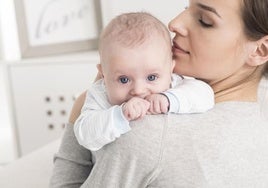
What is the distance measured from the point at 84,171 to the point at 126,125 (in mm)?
315

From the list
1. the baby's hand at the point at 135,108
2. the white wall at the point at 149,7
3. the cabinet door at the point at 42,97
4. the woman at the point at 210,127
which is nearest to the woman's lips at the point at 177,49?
the woman at the point at 210,127

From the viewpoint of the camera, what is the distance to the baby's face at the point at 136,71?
0.97m

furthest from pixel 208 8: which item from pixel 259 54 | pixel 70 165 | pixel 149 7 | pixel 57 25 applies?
pixel 57 25

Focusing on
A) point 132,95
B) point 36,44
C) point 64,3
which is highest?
point 132,95

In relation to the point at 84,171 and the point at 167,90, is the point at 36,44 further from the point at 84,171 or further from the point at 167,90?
the point at 167,90

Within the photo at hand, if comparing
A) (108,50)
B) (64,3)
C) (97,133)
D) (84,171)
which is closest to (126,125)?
(97,133)

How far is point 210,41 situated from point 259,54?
133 mm

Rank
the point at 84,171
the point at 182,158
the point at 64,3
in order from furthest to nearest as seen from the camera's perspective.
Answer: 1. the point at 64,3
2. the point at 84,171
3. the point at 182,158

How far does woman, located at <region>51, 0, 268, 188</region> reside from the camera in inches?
36.3

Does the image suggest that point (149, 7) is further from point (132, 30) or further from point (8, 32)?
point (132, 30)

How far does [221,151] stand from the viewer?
3.05ft

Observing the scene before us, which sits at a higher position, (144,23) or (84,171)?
(144,23)

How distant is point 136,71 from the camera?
98 centimetres

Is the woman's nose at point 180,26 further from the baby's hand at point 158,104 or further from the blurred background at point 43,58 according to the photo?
the blurred background at point 43,58
